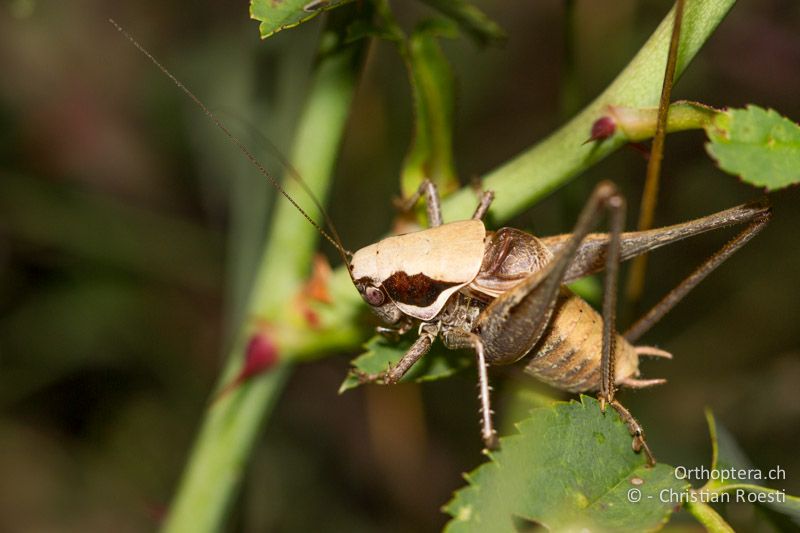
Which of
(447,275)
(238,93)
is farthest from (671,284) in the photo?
(238,93)

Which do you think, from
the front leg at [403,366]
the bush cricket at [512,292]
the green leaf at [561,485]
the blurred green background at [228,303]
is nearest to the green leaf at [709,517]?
the green leaf at [561,485]

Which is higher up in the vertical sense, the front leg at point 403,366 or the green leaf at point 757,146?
the green leaf at point 757,146

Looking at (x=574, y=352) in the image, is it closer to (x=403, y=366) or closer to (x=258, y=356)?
(x=403, y=366)

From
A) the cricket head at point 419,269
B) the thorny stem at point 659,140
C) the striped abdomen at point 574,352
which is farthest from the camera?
the cricket head at point 419,269

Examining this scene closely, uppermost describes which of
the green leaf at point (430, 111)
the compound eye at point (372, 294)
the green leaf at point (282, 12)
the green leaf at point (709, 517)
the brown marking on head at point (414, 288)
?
the green leaf at point (430, 111)

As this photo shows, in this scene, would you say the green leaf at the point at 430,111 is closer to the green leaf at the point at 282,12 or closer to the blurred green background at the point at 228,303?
the green leaf at the point at 282,12

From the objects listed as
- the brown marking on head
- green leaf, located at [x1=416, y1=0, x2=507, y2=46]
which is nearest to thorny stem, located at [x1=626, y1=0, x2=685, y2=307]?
the brown marking on head

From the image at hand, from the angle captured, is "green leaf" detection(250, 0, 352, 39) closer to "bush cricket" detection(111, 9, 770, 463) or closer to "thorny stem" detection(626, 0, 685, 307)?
"bush cricket" detection(111, 9, 770, 463)

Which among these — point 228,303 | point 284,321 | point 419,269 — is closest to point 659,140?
point 419,269
